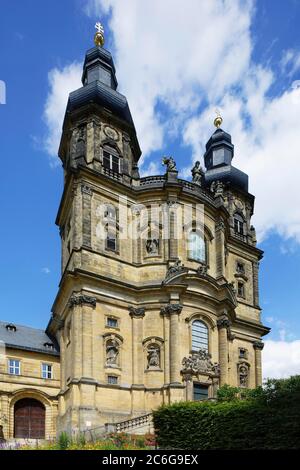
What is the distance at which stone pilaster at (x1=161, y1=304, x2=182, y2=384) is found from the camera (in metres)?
33.1

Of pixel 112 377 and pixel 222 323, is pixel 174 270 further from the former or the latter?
pixel 112 377

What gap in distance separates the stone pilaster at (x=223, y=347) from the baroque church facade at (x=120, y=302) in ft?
0.23

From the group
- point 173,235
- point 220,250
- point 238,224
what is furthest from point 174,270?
point 238,224

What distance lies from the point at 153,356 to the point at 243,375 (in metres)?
11.1

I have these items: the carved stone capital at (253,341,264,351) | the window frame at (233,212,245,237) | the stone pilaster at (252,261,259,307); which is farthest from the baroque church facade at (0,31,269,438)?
the window frame at (233,212,245,237)

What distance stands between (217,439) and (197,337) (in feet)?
44.2

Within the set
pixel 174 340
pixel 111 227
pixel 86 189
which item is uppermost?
pixel 86 189

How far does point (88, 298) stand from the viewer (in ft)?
106

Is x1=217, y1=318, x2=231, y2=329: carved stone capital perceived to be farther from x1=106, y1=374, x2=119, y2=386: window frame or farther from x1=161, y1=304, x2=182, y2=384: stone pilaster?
x1=106, y1=374, x2=119, y2=386: window frame

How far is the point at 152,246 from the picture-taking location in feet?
121

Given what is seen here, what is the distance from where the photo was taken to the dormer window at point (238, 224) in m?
48.1

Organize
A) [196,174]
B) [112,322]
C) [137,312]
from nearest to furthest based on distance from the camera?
[112,322] < [137,312] < [196,174]
